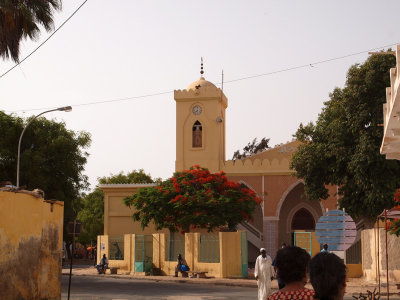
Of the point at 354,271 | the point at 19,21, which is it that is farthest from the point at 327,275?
the point at 354,271

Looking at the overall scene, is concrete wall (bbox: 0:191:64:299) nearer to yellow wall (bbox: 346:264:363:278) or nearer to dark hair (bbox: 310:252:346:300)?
dark hair (bbox: 310:252:346:300)

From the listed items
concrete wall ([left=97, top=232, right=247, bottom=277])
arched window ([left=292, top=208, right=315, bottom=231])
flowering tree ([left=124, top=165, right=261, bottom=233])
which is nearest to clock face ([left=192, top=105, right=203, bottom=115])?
flowering tree ([left=124, top=165, right=261, bottom=233])

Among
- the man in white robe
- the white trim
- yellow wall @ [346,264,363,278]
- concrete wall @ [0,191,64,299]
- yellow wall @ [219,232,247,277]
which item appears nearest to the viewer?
concrete wall @ [0,191,64,299]

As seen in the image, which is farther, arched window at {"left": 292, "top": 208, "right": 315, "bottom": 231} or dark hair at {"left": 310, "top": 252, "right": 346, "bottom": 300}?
arched window at {"left": 292, "top": 208, "right": 315, "bottom": 231}

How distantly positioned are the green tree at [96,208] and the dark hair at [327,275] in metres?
54.4

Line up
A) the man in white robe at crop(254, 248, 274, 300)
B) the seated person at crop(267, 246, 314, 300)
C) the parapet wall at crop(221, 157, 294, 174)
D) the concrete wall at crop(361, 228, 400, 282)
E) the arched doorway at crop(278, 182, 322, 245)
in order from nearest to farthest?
the seated person at crop(267, 246, 314, 300) < the man in white robe at crop(254, 248, 274, 300) < the concrete wall at crop(361, 228, 400, 282) < the parapet wall at crop(221, 157, 294, 174) < the arched doorway at crop(278, 182, 322, 245)

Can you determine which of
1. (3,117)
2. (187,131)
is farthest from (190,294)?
(3,117)

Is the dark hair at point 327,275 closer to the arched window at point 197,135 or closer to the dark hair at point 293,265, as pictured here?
the dark hair at point 293,265

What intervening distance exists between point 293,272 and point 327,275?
378 millimetres

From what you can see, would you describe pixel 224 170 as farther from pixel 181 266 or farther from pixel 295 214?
pixel 181 266

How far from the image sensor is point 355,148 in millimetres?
26922

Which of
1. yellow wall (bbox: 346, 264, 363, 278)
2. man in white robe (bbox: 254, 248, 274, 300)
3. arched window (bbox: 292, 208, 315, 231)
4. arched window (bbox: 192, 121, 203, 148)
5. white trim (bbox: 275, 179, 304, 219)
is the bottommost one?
yellow wall (bbox: 346, 264, 363, 278)

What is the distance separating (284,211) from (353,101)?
13210 millimetres

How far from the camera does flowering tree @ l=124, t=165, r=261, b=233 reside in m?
29.5
